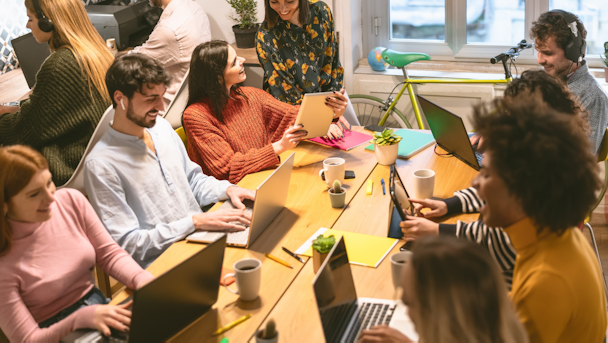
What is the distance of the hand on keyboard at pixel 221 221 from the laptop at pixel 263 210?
1 cm

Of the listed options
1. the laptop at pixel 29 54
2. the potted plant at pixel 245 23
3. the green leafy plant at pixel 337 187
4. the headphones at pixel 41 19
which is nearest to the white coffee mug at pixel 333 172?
the green leafy plant at pixel 337 187

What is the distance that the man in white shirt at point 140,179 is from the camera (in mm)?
1842

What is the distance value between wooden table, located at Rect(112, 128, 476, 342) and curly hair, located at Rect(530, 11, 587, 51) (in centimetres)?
75

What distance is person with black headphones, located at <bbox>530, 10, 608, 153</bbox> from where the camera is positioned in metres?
2.46

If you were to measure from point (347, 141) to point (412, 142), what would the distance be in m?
0.31

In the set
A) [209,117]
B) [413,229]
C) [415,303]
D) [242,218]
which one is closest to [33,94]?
[209,117]

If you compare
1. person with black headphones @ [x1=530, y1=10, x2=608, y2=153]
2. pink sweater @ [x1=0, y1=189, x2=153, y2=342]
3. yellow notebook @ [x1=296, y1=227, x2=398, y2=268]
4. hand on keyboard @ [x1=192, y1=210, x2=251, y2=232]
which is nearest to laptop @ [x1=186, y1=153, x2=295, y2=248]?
hand on keyboard @ [x1=192, y1=210, x2=251, y2=232]

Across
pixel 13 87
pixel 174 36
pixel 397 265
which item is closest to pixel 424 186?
pixel 397 265

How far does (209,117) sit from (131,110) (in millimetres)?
570

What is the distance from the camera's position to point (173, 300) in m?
1.31

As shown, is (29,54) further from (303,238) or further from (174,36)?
(303,238)

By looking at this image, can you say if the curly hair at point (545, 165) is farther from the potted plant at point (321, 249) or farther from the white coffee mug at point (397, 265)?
the potted plant at point (321, 249)

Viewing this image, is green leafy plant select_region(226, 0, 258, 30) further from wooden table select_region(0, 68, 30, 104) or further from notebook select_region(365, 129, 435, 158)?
notebook select_region(365, 129, 435, 158)

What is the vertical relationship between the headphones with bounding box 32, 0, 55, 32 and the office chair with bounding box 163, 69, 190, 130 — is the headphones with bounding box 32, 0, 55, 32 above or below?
above
